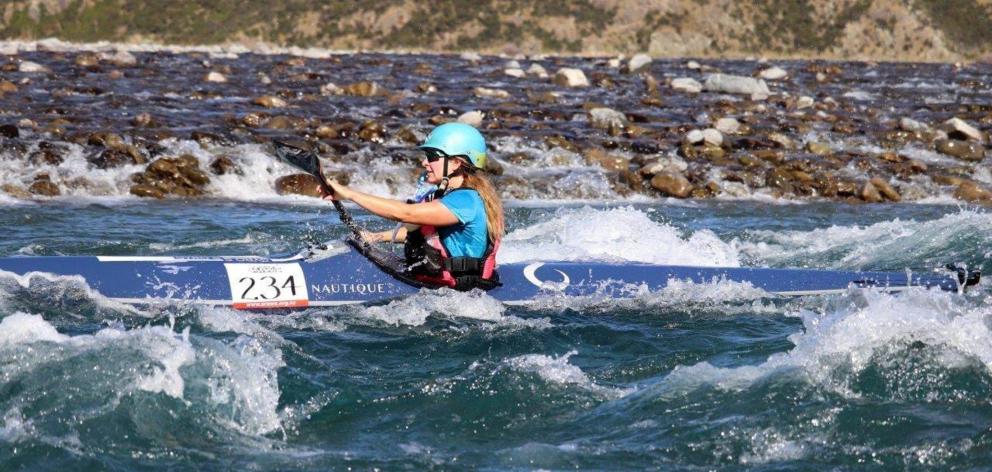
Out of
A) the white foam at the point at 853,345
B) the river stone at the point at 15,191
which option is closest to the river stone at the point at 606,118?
the river stone at the point at 15,191

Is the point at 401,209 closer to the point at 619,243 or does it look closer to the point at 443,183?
the point at 443,183

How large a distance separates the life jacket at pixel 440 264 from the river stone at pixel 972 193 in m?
10.3

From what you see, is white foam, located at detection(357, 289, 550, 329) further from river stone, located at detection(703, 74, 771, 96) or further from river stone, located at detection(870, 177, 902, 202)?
river stone, located at detection(703, 74, 771, 96)

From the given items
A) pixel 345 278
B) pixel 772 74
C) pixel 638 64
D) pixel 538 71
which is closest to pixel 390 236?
pixel 345 278

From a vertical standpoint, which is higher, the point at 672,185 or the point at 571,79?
the point at 571,79

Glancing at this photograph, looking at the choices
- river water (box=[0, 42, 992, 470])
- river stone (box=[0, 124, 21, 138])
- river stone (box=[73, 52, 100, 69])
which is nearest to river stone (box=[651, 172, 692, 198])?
river water (box=[0, 42, 992, 470])

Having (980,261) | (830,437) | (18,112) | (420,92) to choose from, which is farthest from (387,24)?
(830,437)

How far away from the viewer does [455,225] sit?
27.4ft

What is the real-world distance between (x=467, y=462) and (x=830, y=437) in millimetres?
1684

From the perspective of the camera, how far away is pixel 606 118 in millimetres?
21734

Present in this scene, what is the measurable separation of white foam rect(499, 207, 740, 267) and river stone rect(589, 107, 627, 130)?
29.1ft

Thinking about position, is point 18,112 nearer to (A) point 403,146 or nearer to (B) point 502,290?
(A) point 403,146

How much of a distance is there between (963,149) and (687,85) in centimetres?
978

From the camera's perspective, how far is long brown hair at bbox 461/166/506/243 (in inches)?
323
